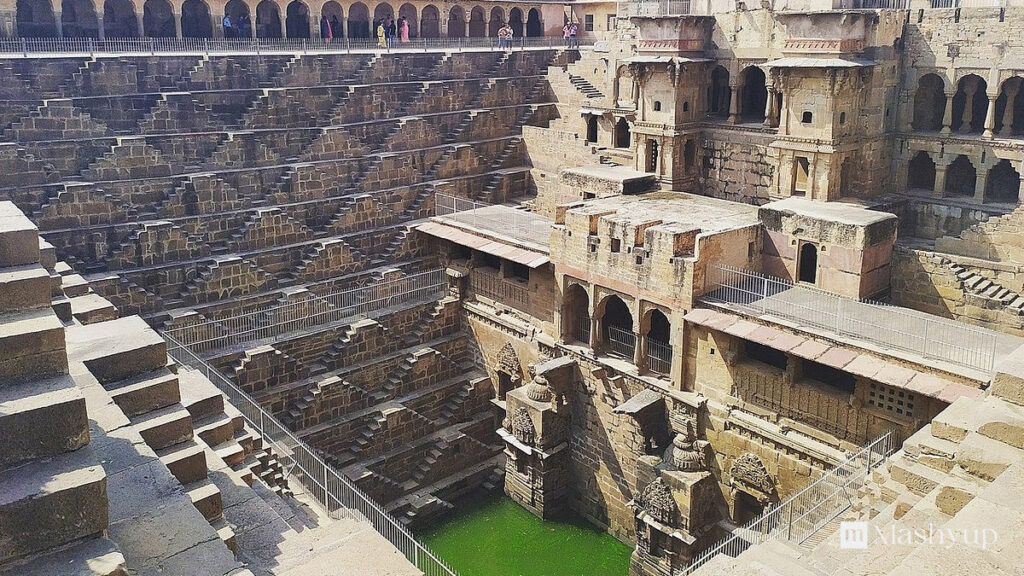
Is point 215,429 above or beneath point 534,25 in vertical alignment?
beneath

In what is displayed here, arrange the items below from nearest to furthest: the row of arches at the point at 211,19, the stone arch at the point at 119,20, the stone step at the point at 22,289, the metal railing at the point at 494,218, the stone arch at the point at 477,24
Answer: the stone step at the point at 22,289, the metal railing at the point at 494,218, the row of arches at the point at 211,19, the stone arch at the point at 119,20, the stone arch at the point at 477,24

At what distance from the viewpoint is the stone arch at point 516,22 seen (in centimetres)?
4312

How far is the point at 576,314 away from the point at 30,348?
1579 cm

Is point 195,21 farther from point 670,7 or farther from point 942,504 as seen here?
point 942,504

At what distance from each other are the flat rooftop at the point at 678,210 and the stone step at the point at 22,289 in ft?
45.7

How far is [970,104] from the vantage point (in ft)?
77.2

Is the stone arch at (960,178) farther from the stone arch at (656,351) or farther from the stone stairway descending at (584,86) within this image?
the stone stairway descending at (584,86)

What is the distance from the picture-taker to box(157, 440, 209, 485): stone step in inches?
437

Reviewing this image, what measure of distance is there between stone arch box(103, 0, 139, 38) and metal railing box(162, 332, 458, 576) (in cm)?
1789

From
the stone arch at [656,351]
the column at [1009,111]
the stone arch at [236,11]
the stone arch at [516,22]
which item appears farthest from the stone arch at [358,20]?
the column at [1009,111]

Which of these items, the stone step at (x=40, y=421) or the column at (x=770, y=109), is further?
the column at (x=770, y=109)

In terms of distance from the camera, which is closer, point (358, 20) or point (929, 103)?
point (929, 103)

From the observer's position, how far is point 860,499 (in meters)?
13.2

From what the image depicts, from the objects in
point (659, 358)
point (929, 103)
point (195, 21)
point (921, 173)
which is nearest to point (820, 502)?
point (659, 358)
